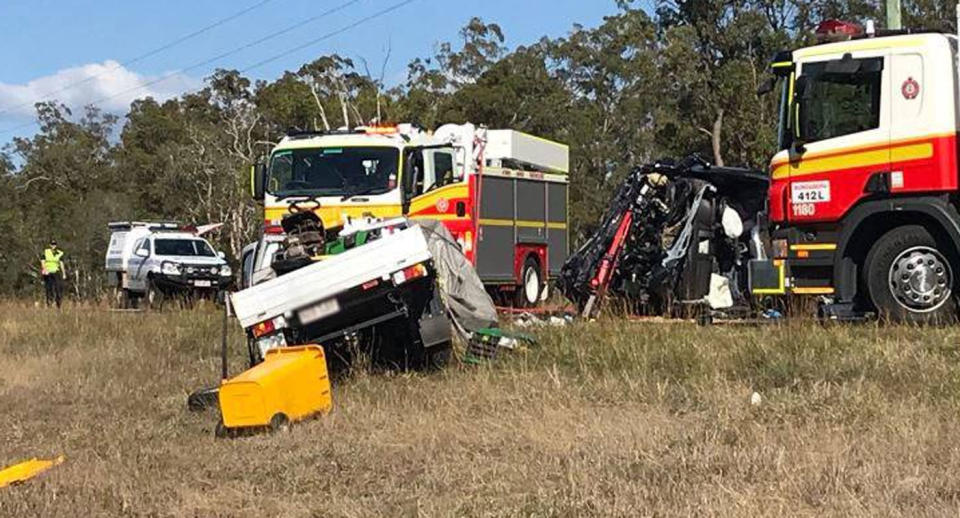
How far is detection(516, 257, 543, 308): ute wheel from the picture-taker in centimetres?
2027

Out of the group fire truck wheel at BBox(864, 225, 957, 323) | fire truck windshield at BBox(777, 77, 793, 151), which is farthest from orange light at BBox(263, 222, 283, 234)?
fire truck wheel at BBox(864, 225, 957, 323)

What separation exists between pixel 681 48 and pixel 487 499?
37266 mm

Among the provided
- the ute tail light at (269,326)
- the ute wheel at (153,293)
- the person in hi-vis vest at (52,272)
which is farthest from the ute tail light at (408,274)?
the person in hi-vis vest at (52,272)

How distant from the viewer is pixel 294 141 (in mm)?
17078

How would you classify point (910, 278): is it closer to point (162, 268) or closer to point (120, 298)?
point (162, 268)

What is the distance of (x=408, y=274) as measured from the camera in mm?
9664

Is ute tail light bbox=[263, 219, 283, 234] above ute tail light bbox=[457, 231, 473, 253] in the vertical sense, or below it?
Result: above

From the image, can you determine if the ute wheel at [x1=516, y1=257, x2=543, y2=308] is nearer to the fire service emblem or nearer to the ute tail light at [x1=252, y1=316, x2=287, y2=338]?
the fire service emblem

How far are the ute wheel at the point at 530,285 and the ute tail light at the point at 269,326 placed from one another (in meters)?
10.6

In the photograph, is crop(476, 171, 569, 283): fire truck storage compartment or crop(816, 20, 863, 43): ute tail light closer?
crop(816, 20, 863, 43): ute tail light

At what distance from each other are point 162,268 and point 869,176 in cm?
1974

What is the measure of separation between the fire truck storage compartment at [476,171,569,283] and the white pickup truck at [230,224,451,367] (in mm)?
8483

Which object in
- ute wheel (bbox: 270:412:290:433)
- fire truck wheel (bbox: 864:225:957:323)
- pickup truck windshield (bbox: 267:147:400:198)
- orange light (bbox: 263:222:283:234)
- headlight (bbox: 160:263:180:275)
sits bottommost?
ute wheel (bbox: 270:412:290:433)

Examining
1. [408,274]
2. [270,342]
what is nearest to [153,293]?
[270,342]
